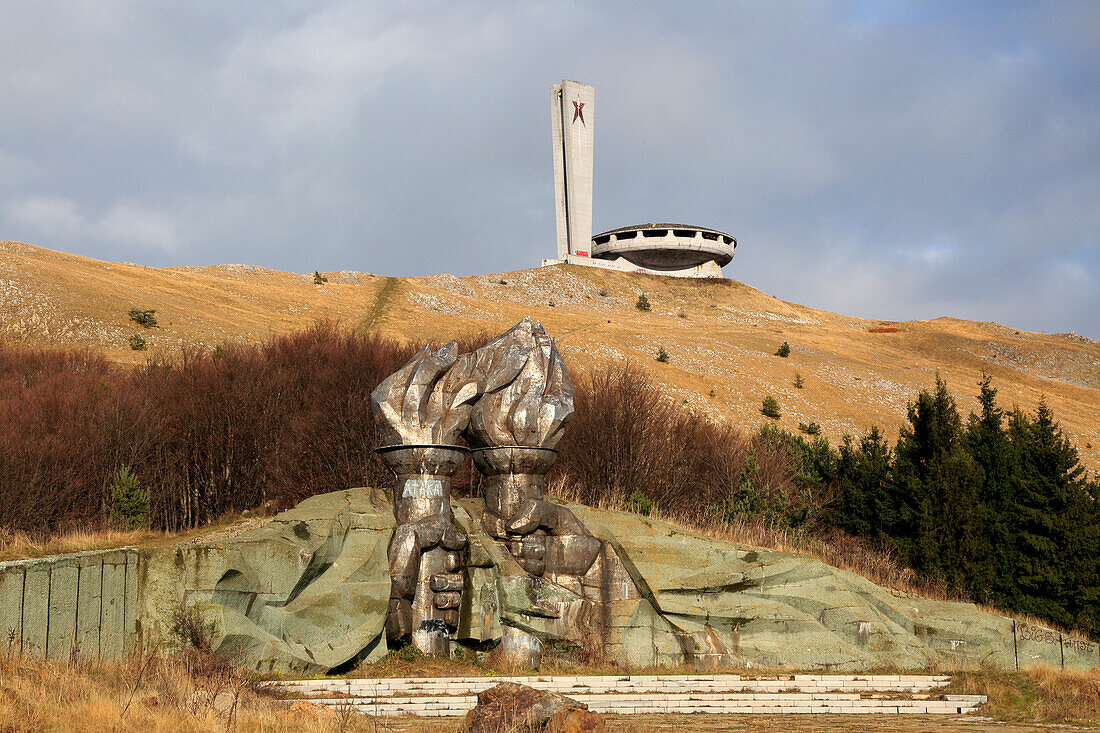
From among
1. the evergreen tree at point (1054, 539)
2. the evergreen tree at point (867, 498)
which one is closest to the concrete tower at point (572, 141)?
the evergreen tree at point (867, 498)

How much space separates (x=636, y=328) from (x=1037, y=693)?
5577 centimetres

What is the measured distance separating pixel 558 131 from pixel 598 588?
7497 cm

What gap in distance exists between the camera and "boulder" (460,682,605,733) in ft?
30.4

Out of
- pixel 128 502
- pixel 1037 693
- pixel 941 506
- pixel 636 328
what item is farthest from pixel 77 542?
pixel 636 328

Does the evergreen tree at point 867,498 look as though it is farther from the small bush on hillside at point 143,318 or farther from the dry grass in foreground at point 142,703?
the small bush on hillside at point 143,318

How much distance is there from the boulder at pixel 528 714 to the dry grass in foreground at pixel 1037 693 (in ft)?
24.8

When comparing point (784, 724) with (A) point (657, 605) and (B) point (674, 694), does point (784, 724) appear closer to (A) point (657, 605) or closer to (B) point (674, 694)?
(B) point (674, 694)

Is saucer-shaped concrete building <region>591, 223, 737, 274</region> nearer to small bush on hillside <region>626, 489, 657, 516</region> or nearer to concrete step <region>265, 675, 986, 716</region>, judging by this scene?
small bush on hillside <region>626, 489, 657, 516</region>

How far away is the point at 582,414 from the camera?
32438 mm

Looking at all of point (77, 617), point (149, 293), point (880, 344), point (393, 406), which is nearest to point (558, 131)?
point (880, 344)

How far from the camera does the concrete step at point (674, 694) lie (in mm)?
13461

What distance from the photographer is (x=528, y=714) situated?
9.40 meters

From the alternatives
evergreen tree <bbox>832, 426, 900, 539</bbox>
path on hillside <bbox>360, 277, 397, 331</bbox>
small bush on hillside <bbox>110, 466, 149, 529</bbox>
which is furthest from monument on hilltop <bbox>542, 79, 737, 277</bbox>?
small bush on hillside <bbox>110, 466, 149, 529</bbox>

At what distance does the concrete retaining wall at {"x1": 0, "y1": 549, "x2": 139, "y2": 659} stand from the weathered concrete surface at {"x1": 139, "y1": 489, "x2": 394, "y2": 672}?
0.96ft
